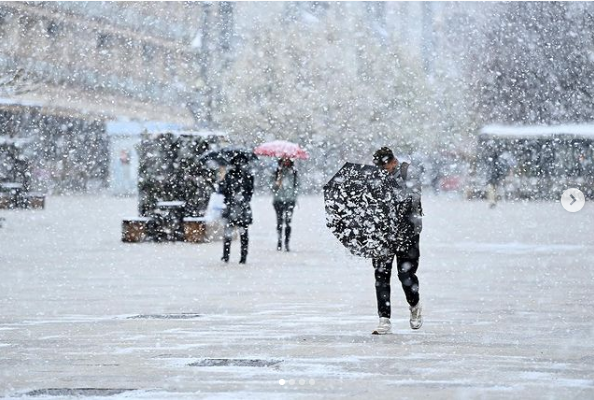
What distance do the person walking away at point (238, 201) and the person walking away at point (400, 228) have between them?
8859mm

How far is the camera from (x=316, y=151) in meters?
79.7

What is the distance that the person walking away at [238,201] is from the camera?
785 inches

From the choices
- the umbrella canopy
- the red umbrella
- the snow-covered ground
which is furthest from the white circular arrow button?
the snow-covered ground

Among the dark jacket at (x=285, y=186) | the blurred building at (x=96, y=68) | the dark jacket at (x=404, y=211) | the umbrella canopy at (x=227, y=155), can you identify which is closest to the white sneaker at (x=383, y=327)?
the dark jacket at (x=404, y=211)

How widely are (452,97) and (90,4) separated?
21.4m

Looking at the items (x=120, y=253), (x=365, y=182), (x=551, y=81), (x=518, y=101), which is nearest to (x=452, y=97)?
(x=518, y=101)

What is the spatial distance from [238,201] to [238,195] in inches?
3.3

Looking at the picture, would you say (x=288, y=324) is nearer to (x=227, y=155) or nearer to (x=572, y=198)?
(x=227, y=155)

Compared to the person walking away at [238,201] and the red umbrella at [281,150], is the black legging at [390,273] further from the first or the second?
the red umbrella at [281,150]

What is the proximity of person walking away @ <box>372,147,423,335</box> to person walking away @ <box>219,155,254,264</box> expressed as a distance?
29.1 ft

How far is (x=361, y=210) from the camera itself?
35.8 feet

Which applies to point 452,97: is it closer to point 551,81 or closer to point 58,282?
point 551,81

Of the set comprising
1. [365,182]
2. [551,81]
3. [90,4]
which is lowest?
[365,182]

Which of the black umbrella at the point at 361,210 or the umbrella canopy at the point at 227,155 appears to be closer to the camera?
the black umbrella at the point at 361,210
